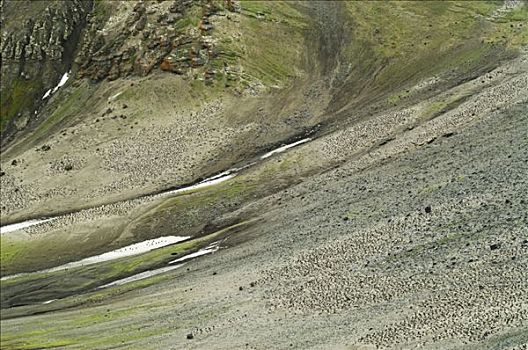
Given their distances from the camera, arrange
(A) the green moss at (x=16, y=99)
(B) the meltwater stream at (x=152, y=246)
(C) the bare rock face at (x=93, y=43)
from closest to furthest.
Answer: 1. (B) the meltwater stream at (x=152, y=246)
2. (C) the bare rock face at (x=93, y=43)
3. (A) the green moss at (x=16, y=99)

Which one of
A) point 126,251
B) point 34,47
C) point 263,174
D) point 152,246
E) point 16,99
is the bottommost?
point 126,251

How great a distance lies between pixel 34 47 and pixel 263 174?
2549 inches

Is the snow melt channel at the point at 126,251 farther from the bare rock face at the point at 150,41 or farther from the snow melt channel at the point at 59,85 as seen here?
the snow melt channel at the point at 59,85

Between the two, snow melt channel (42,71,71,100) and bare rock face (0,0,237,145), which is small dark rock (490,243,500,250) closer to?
bare rock face (0,0,237,145)

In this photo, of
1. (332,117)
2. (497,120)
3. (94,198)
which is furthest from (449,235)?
(94,198)

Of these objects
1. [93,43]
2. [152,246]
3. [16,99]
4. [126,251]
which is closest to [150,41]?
[93,43]

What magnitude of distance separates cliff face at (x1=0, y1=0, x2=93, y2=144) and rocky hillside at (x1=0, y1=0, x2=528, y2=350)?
0.38m

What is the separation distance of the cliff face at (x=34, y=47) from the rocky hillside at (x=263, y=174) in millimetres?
383

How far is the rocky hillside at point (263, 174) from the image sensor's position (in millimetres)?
44625

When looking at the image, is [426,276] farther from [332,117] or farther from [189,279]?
[332,117]

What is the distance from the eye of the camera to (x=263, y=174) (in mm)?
75875

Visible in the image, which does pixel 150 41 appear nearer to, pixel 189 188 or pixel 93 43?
pixel 93 43

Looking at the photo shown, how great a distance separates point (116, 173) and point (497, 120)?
50.7 m

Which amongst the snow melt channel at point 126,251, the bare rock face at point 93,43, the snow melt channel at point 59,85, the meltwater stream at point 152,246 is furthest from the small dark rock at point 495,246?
the snow melt channel at point 59,85
